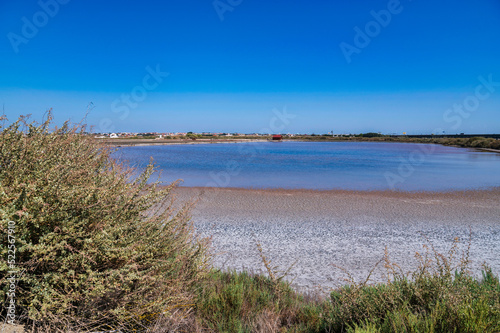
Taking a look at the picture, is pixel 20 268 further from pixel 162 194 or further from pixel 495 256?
pixel 495 256

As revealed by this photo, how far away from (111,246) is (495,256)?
800 cm

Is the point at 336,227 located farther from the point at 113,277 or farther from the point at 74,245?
the point at 74,245

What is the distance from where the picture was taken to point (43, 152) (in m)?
3.41

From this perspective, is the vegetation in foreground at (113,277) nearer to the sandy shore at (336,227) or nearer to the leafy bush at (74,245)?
the leafy bush at (74,245)

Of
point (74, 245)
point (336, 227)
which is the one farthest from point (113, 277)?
point (336, 227)

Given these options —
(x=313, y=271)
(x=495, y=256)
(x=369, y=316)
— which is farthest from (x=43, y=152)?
(x=495, y=256)

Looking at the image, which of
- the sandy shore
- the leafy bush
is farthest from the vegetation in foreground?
the sandy shore

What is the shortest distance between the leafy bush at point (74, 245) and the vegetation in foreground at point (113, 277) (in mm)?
11

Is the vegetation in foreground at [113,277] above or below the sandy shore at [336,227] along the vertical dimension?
above

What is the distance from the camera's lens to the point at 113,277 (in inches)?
113

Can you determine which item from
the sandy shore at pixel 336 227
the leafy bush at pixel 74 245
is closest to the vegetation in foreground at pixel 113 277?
the leafy bush at pixel 74 245

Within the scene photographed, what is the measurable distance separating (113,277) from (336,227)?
7.52m

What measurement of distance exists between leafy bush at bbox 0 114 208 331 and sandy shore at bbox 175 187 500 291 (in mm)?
2377

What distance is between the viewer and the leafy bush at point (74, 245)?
266 centimetres
